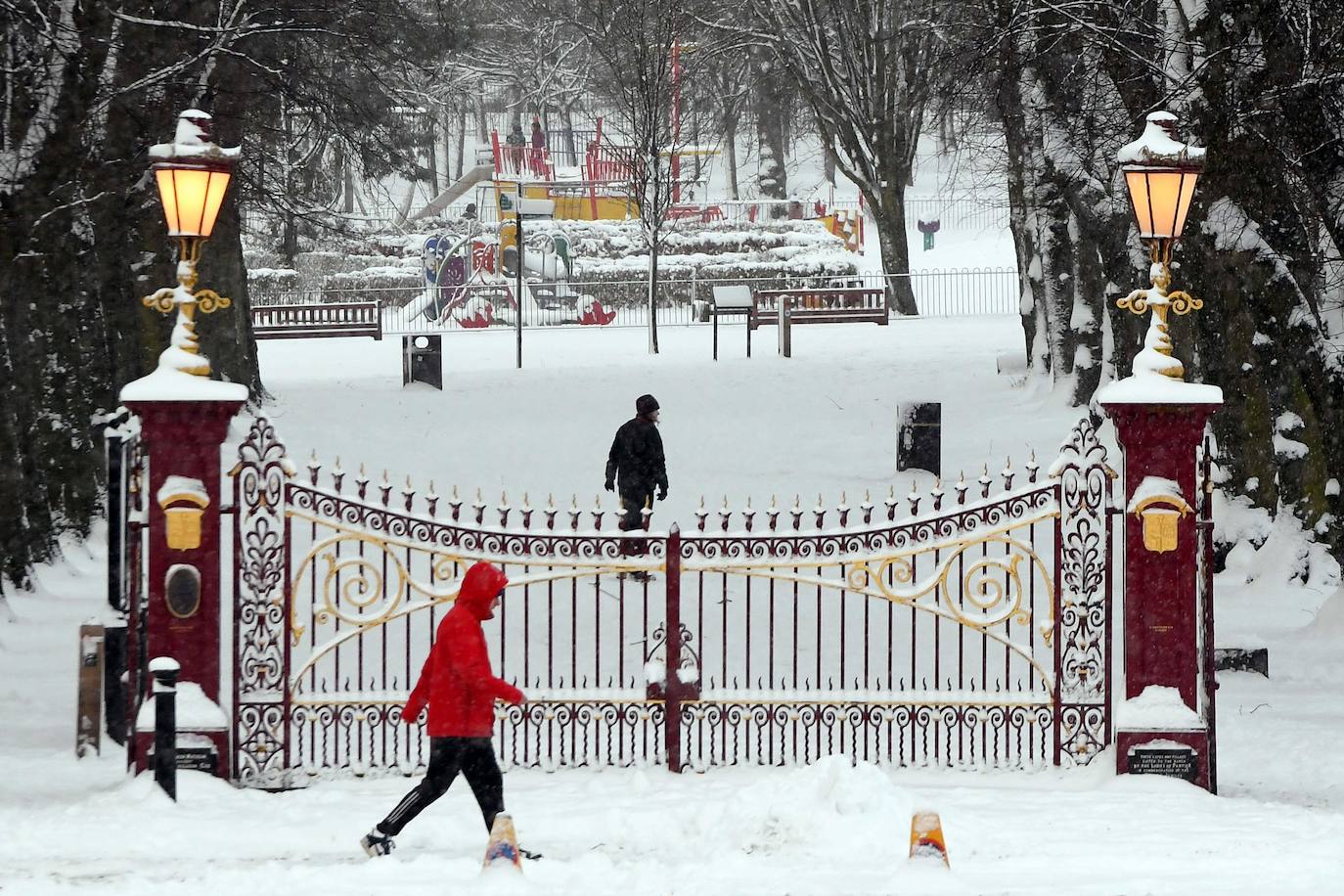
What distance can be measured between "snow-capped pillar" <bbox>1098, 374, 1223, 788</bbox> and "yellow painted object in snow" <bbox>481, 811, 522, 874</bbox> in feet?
11.9

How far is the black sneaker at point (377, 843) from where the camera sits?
25.1 feet

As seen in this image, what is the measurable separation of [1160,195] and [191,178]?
192 inches

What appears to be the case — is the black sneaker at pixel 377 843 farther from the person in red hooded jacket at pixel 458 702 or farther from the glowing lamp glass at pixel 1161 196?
the glowing lamp glass at pixel 1161 196

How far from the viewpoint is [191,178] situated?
8969 mm

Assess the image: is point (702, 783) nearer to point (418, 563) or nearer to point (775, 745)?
point (775, 745)

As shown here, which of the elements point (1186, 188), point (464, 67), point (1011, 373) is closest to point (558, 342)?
point (1011, 373)

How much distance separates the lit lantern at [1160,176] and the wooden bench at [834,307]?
87.5 feet

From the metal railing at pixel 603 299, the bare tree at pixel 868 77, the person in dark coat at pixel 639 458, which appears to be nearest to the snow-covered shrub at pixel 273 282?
the metal railing at pixel 603 299

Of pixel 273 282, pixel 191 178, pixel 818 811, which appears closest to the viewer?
pixel 818 811

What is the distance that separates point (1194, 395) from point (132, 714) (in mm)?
5571

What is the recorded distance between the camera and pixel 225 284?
67.9 ft

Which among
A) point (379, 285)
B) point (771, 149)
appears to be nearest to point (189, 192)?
point (379, 285)

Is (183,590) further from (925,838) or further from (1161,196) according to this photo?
(1161,196)

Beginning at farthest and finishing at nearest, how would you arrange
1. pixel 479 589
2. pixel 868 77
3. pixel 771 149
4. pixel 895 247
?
pixel 771 149
pixel 895 247
pixel 868 77
pixel 479 589
